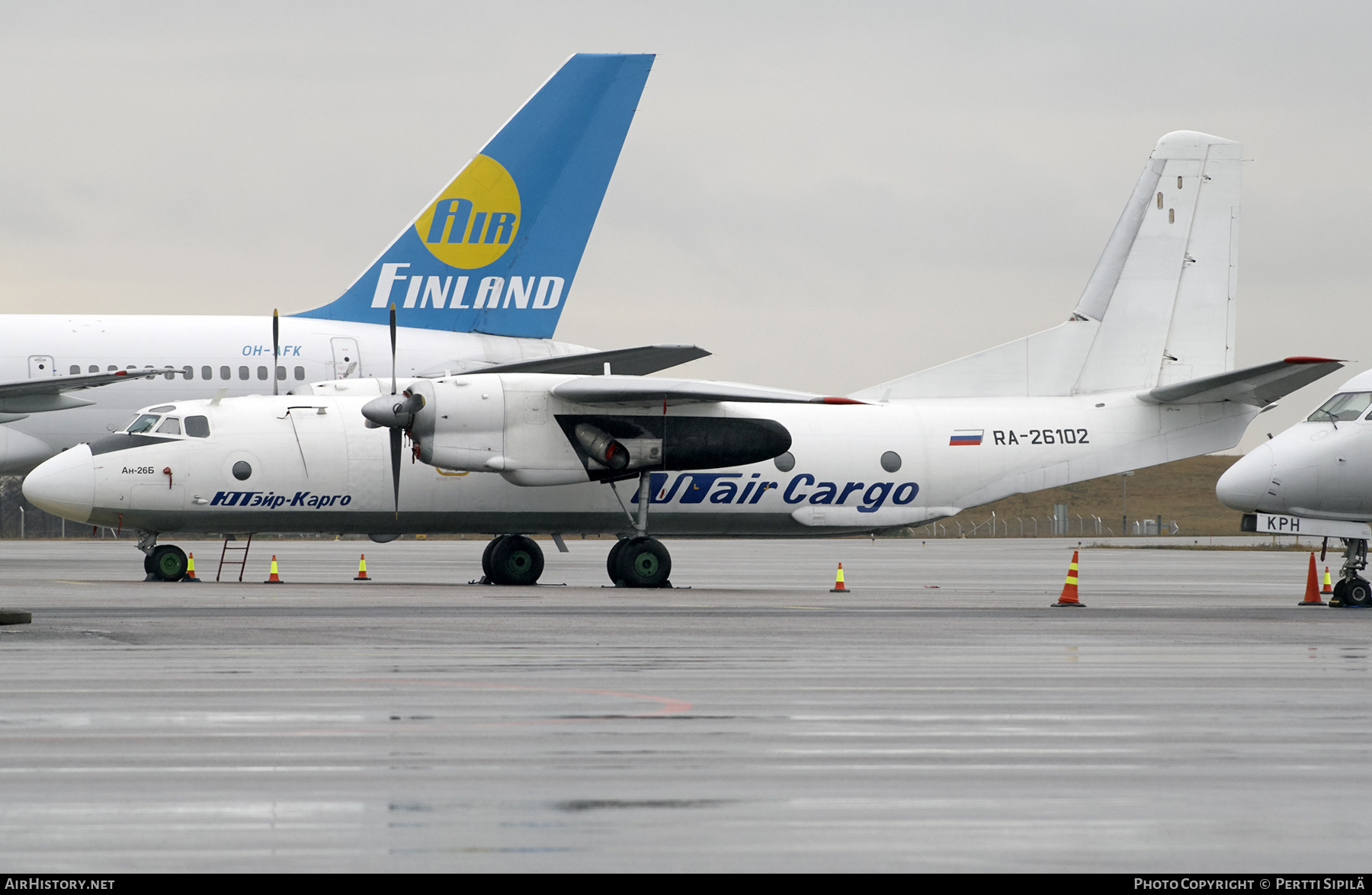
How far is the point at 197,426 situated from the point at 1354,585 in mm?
17606

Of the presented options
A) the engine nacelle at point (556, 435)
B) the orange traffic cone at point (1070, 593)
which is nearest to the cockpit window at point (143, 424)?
the engine nacelle at point (556, 435)

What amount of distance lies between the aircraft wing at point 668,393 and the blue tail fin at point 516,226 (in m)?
8.14

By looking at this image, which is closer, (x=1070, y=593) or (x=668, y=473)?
(x=1070, y=593)

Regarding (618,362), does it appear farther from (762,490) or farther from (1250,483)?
(1250,483)

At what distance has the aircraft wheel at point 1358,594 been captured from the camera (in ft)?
67.3

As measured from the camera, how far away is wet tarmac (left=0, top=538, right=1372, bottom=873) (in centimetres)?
580

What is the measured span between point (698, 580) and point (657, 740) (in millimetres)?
20306

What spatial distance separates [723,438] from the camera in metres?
25.1

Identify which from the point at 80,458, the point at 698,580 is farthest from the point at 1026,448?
the point at 80,458

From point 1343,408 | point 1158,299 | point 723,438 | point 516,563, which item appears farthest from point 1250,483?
point 516,563

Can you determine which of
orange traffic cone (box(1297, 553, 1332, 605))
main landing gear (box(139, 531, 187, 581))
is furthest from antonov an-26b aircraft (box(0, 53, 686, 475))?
orange traffic cone (box(1297, 553, 1332, 605))

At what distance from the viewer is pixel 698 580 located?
28.7 metres

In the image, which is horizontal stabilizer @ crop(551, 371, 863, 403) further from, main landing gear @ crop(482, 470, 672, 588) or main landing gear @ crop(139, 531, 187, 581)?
main landing gear @ crop(139, 531, 187, 581)

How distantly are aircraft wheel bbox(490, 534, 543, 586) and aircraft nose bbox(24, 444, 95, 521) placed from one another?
21.4 ft
